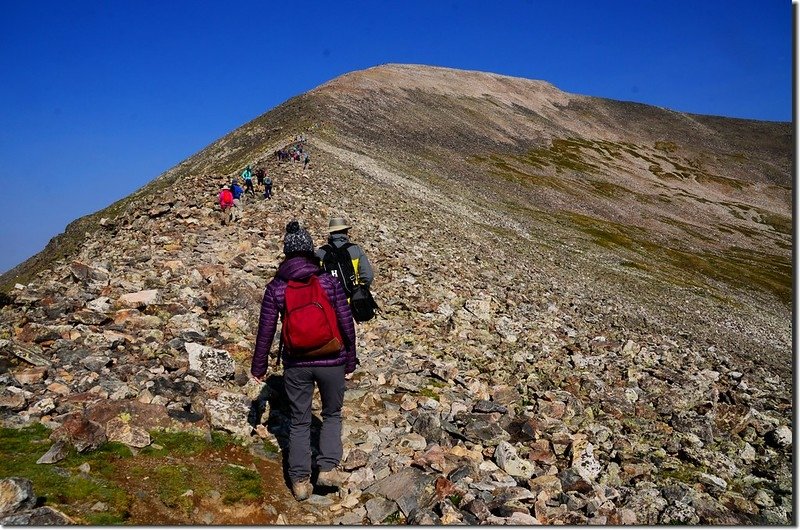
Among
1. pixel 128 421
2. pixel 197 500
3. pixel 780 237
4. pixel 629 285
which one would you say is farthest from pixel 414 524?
pixel 780 237

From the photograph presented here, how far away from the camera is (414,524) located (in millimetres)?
6902

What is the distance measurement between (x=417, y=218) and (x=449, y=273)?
38.8 feet

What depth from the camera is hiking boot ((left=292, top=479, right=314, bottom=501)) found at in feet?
23.7

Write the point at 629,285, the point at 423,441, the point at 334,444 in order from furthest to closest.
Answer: the point at 629,285, the point at 423,441, the point at 334,444

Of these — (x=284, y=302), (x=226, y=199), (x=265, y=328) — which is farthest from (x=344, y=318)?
(x=226, y=199)

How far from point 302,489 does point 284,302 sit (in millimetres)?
2673

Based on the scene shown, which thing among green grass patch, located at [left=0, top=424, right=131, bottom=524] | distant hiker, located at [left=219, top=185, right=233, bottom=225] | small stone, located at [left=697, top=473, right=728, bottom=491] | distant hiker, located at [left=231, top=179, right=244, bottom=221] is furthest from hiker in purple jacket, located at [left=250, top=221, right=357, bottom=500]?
distant hiker, located at [left=231, top=179, right=244, bottom=221]

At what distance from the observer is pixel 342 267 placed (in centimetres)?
985

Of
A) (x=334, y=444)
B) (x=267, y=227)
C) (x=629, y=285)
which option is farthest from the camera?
(x=629, y=285)

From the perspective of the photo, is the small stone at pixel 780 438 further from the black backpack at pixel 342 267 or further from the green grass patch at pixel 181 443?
the green grass patch at pixel 181 443

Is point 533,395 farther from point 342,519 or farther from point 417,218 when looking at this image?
point 417,218

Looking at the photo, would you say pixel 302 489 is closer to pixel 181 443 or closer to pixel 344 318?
pixel 181 443

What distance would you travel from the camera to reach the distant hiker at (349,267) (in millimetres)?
9836

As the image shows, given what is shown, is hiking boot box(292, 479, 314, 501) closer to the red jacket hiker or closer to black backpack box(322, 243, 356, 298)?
black backpack box(322, 243, 356, 298)
